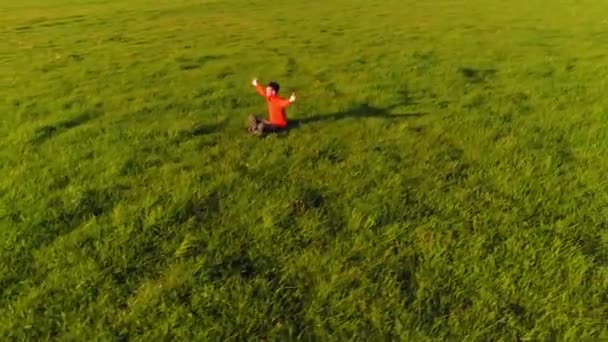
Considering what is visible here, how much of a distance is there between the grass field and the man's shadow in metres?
0.07

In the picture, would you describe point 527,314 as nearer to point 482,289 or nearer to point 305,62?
point 482,289

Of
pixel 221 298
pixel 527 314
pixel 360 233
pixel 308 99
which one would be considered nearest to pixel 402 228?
pixel 360 233

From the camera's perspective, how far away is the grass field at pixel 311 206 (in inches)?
197

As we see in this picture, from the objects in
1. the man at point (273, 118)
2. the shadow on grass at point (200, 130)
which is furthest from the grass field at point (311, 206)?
the man at point (273, 118)

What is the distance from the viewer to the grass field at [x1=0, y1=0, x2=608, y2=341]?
501 cm

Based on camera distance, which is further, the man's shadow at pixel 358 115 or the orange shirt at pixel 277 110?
the man's shadow at pixel 358 115

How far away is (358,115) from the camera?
10.6 m

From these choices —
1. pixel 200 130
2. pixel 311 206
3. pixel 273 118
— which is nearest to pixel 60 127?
pixel 200 130

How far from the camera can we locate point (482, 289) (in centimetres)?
533

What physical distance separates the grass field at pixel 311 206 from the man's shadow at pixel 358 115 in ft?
0.23

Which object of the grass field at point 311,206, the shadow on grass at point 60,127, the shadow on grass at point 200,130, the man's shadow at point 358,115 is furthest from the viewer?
the man's shadow at point 358,115

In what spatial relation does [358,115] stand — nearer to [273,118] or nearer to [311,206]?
[273,118]

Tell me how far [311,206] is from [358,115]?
420 centimetres

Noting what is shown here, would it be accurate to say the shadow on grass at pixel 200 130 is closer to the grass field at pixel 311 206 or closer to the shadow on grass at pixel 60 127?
the grass field at pixel 311 206
